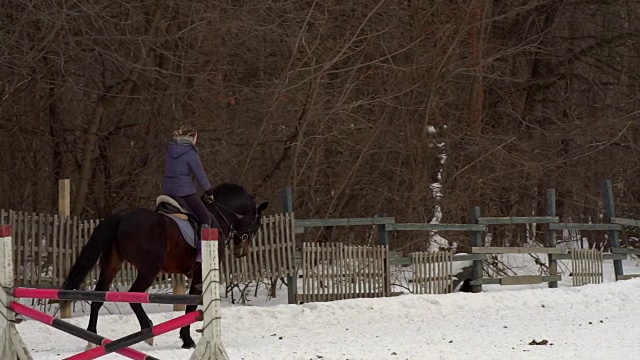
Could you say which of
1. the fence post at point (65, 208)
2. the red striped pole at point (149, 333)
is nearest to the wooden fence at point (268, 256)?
the fence post at point (65, 208)

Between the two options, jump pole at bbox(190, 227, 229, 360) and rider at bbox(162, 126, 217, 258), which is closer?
jump pole at bbox(190, 227, 229, 360)

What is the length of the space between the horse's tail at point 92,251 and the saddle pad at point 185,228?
66 centimetres

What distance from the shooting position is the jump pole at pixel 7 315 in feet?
25.3

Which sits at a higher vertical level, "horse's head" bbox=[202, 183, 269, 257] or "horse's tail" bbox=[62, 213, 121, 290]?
"horse's head" bbox=[202, 183, 269, 257]

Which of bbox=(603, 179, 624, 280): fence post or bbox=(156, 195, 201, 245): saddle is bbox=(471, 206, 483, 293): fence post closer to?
bbox=(603, 179, 624, 280): fence post

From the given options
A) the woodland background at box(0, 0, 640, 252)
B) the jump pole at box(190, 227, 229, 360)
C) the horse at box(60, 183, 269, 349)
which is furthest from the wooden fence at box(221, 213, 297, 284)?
the jump pole at box(190, 227, 229, 360)

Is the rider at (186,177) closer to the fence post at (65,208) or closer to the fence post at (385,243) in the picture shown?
the fence post at (65,208)

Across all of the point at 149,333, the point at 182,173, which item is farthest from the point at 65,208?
the point at 149,333

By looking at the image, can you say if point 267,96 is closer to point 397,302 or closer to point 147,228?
point 397,302

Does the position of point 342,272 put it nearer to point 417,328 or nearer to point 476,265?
point 417,328

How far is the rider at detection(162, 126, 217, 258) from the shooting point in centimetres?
1098

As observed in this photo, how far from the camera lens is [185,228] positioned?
35.5 feet

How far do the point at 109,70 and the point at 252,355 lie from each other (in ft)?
23.3

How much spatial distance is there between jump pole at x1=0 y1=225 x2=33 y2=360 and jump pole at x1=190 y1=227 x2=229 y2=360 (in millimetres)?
1626
